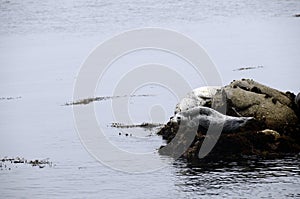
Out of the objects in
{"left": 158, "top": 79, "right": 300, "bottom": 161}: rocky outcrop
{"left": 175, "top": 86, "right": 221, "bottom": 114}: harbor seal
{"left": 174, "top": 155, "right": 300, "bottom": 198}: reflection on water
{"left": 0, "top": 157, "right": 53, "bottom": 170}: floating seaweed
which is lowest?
{"left": 174, "top": 155, "right": 300, "bottom": 198}: reflection on water

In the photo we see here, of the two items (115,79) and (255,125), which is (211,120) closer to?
(255,125)

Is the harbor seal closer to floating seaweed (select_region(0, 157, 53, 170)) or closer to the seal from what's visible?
the seal

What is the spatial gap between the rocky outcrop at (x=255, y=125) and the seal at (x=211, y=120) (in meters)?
0.18

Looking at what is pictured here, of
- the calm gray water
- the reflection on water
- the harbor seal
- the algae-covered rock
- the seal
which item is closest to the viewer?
the reflection on water

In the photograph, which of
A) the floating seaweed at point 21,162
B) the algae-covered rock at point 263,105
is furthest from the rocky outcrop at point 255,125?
the floating seaweed at point 21,162

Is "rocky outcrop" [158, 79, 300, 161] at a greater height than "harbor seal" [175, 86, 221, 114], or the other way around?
"harbor seal" [175, 86, 221, 114]

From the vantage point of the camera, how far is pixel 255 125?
934 inches

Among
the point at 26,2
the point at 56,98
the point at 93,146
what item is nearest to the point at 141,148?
the point at 93,146

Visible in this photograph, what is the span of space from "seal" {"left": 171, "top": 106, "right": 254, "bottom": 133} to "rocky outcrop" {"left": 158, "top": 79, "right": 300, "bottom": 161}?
18 centimetres

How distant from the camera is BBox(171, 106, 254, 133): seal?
77.6 ft

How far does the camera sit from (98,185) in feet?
67.6

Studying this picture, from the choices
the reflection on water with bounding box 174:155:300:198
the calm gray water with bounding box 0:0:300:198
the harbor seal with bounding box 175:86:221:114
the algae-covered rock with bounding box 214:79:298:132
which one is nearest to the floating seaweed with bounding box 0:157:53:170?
the calm gray water with bounding box 0:0:300:198

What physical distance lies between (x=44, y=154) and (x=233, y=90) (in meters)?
6.56

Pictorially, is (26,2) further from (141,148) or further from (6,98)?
(141,148)
